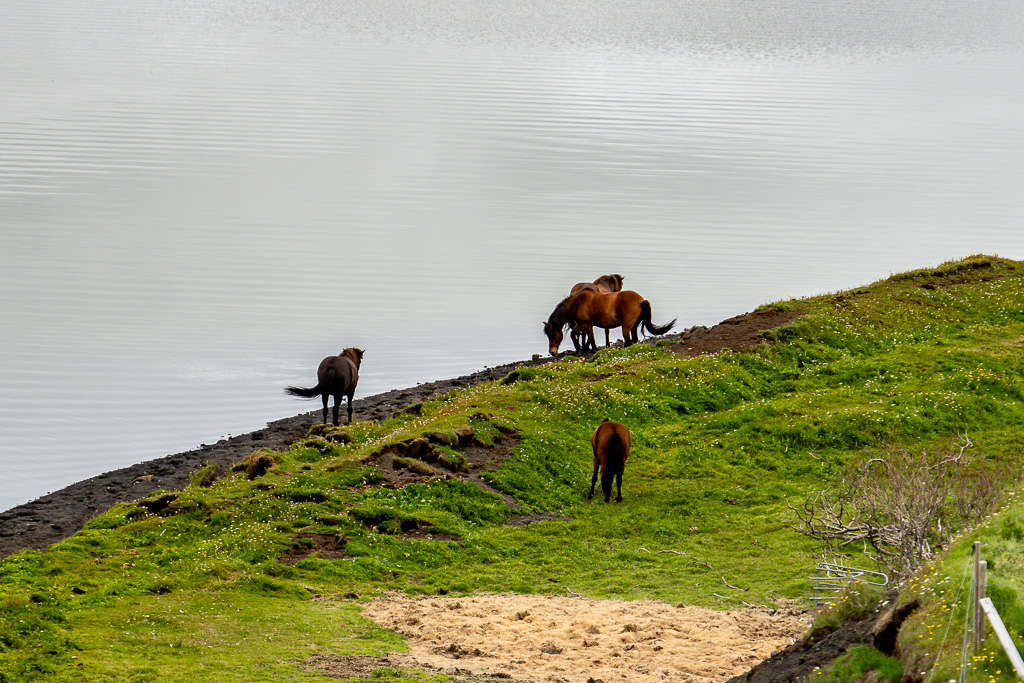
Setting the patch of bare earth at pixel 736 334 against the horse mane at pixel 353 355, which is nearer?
the horse mane at pixel 353 355

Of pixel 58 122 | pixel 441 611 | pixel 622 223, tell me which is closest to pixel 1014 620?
pixel 441 611

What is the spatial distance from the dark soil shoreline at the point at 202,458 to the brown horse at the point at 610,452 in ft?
31.1

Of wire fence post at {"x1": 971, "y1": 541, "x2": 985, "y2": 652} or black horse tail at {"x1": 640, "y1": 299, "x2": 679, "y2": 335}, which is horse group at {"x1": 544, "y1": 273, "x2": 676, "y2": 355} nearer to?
black horse tail at {"x1": 640, "y1": 299, "x2": 679, "y2": 335}

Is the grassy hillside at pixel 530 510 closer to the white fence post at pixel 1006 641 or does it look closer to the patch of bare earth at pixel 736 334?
the patch of bare earth at pixel 736 334

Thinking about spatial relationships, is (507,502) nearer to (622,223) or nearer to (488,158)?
(622,223)

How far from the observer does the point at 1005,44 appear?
412ft

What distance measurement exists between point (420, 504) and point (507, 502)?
6.45 ft

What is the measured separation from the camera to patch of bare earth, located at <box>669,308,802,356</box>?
3086 centimetres

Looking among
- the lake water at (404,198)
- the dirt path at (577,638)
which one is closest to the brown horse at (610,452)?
the dirt path at (577,638)

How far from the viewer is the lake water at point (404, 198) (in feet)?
122

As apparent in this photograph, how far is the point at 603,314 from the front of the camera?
1393 inches

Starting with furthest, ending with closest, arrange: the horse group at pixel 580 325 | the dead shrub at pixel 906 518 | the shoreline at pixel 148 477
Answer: the horse group at pixel 580 325 → the shoreline at pixel 148 477 → the dead shrub at pixel 906 518

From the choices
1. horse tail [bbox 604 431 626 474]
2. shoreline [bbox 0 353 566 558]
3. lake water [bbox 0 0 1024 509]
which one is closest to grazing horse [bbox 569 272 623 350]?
lake water [bbox 0 0 1024 509]

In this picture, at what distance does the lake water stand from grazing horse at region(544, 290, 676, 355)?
378 cm
